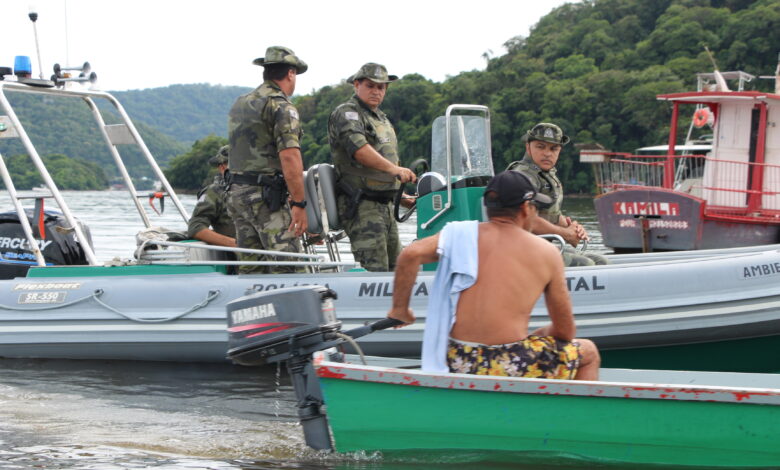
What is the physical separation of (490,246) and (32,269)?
4623 mm

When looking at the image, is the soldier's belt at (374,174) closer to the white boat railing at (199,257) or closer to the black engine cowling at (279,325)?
the white boat railing at (199,257)

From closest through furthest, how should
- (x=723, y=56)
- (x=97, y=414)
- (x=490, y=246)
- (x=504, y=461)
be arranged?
1. (x=490, y=246)
2. (x=504, y=461)
3. (x=97, y=414)
4. (x=723, y=56)

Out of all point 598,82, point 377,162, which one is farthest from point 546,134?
point 598,82

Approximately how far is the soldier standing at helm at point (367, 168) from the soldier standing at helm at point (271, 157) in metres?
0.33

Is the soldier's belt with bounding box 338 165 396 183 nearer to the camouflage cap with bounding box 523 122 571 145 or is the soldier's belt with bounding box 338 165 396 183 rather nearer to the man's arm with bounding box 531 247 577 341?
the camouflage cap with bounding box 523 122 571 145

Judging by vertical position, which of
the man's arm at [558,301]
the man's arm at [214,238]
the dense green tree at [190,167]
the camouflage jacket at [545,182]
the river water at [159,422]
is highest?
the camouflage jacket at [545,182]

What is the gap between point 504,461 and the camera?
450cm

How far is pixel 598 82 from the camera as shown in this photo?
61.4 metres

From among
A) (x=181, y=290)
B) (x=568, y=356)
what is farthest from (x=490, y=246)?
(x=181, y=290)

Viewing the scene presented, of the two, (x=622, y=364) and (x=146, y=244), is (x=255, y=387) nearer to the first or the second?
(x=146, y=244)

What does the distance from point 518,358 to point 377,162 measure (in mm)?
2443

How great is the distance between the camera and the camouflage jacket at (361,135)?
636 centimetres

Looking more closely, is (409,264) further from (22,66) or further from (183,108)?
(183,108)

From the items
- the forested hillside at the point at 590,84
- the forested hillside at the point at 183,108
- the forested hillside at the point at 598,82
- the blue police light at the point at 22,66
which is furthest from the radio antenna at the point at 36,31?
the forested hillside at the point at 183,108
